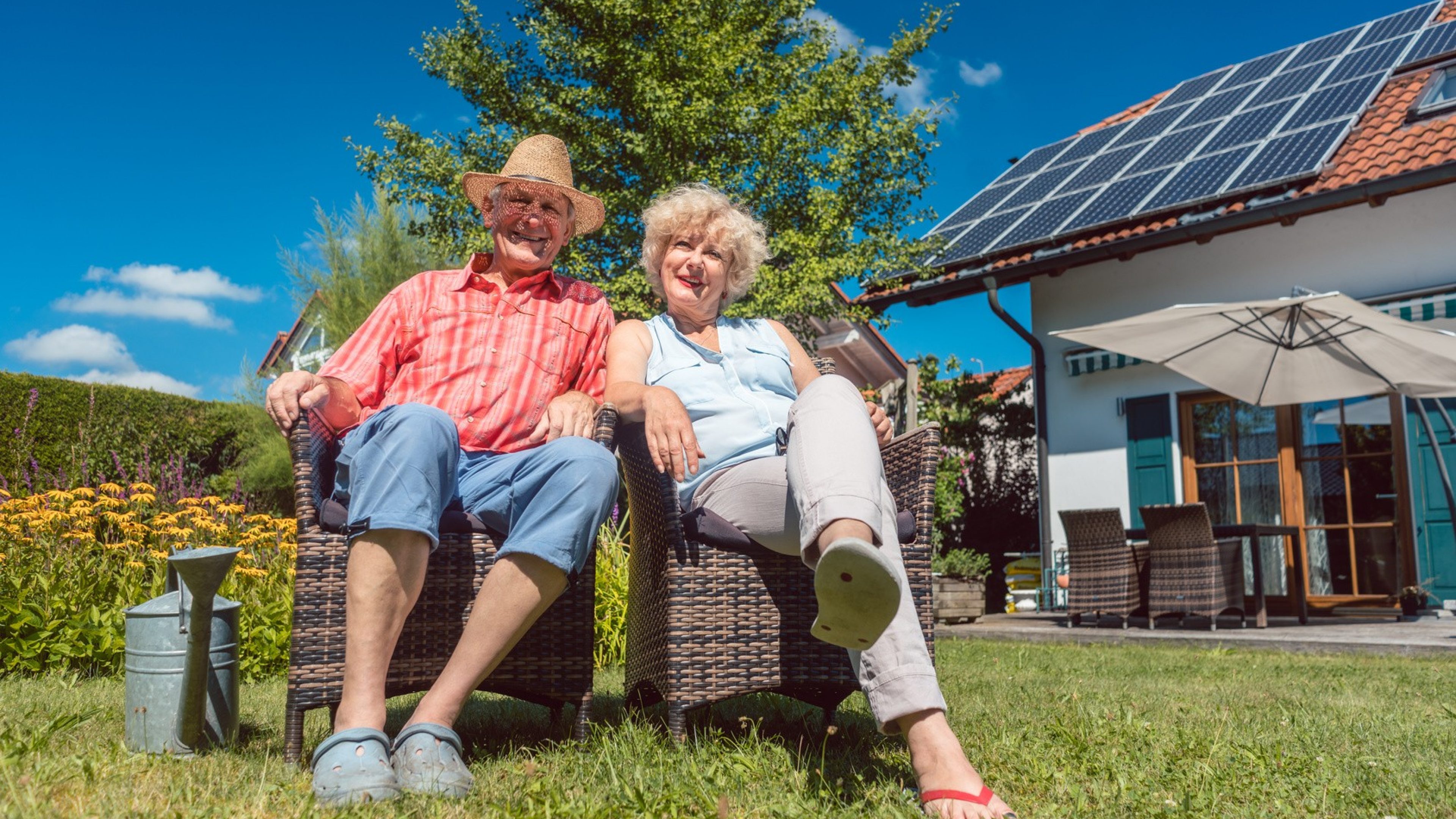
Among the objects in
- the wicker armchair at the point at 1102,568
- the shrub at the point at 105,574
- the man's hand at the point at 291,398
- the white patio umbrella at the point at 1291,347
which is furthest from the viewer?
the wicker armchair at the point at 1102,568

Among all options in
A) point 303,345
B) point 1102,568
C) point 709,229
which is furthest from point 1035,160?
point 709,229

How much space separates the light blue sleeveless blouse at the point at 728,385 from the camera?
7.66ft

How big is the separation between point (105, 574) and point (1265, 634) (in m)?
5.63

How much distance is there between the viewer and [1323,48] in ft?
32.9

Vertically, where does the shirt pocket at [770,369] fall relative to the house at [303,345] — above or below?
below

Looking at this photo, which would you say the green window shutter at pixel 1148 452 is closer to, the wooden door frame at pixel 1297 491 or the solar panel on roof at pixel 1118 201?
the wooden door frame at pixel 1297 491

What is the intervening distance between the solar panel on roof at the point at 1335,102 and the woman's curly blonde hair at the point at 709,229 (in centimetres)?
702

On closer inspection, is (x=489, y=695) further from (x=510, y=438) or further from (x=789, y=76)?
(x=789, y=76)

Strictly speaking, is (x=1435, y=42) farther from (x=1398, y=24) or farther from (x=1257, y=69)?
(x=1257, y=69)

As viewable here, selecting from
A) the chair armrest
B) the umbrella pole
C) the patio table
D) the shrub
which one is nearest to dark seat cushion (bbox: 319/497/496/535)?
the chair armrest

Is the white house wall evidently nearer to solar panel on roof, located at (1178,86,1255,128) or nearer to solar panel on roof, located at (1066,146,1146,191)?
solar panel on roof, located at (1066,146,1146,191)

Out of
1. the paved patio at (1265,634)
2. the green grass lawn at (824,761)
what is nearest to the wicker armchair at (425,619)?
the green grass lawn at (824,761)

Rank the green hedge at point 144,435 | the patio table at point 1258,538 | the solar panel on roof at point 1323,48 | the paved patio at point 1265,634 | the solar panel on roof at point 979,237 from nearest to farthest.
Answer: the paved patio at point 1265,634
the patio table at point 1258,538
the solar panel on roof at point 979,237
the green hedge at point 144,435
the solar panel on roof at point 1323,48

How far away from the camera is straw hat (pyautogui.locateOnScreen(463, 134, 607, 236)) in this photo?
8.30 ft
